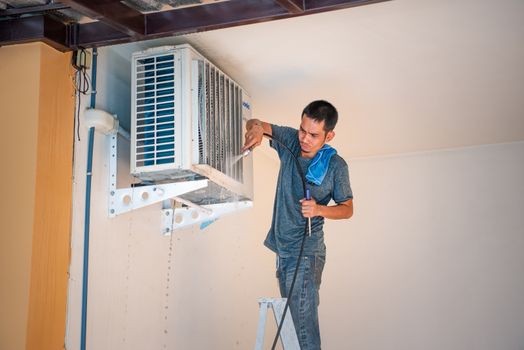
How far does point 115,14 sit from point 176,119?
0.48 metres

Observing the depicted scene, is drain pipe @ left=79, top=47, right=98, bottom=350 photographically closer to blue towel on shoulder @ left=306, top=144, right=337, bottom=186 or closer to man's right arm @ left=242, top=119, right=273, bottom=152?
man's right arm @ left=242, top=119, right=273, bottom=152

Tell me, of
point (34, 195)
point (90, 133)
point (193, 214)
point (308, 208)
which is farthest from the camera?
point (193, 214)

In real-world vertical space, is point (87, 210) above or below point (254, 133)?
below

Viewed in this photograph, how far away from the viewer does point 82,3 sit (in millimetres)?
2395

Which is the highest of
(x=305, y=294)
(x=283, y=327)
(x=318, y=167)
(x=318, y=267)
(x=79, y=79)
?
(x=79, y=79)

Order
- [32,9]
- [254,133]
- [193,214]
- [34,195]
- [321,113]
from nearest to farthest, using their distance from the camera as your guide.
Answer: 1. [34,195]
2. [32,9]
3. [321,113]
4. [254,133]
5. [193,214]

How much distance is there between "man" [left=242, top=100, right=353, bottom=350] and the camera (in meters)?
2.79

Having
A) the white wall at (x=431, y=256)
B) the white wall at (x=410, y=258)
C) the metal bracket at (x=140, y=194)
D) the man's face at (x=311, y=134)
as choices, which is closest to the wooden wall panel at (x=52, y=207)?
the metal bracket at (x=140, y=194)

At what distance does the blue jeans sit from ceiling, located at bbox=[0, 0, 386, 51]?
97 cm

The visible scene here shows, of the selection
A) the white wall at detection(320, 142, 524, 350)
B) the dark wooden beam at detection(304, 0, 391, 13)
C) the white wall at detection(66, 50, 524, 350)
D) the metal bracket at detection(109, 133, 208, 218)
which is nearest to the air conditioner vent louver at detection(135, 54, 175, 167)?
the metal bracket at detection(109, 133, 208, 218)

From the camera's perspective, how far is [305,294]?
9.08 ft

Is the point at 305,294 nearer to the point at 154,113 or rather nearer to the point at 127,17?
the point at 154,113

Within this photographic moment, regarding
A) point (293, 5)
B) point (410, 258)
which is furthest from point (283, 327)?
point (410, 258)

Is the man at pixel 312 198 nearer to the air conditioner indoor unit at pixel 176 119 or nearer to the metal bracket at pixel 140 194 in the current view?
the air conditioner indoor unit at pixel 176 119
